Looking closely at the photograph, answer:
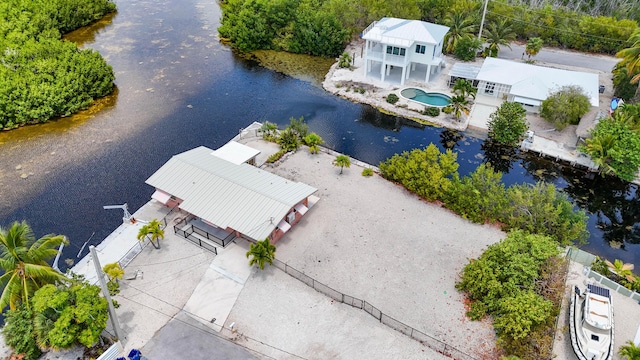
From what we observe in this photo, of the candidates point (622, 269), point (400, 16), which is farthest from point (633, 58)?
point (400, 16)

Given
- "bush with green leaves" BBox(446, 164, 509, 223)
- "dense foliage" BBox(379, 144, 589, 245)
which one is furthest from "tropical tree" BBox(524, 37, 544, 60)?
"bush with green leaves" BBox(446, 164, 509, 223)

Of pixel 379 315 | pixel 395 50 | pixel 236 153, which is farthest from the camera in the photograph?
pixel 395 50

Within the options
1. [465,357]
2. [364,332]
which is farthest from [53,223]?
[465,357]

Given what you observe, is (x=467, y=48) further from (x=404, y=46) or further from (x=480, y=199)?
(x=480, y=199)

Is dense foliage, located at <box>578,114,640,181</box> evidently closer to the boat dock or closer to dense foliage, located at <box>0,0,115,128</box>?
the boat dock

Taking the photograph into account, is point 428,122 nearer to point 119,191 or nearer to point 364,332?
point 364,332

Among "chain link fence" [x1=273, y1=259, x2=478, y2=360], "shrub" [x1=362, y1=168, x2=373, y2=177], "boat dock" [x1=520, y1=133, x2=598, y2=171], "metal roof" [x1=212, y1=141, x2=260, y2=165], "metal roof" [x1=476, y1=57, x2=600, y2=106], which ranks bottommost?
"chain link fence" [x1=273, y1=259, x2=478, y2=360]
